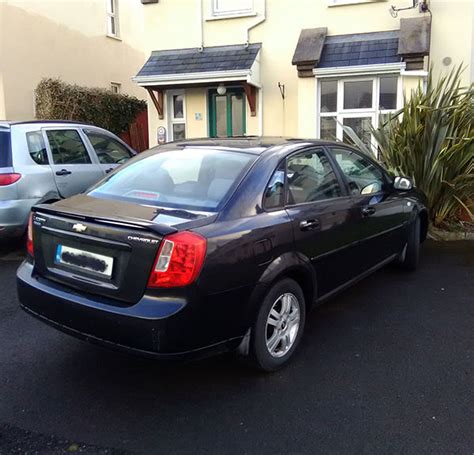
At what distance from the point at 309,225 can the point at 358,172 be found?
1252mm

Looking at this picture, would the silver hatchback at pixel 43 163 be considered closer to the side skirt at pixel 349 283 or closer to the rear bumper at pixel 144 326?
the rear bumper at pixel 144 326

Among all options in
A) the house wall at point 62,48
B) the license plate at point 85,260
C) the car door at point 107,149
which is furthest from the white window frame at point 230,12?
the license plate at point 85,260

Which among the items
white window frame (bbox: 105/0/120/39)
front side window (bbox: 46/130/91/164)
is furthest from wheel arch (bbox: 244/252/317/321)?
white window frame (bbox: 105/0/120/39)

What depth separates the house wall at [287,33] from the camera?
8.66m

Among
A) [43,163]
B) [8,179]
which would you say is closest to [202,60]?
[43,163]

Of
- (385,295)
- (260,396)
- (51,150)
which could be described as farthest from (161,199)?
(51,150)

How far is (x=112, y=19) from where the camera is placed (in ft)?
52.0

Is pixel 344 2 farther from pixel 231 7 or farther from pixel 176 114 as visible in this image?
pixel 176 114

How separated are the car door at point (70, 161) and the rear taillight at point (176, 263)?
399 cm

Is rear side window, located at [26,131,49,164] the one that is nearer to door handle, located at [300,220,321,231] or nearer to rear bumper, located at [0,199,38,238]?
rear bumper, located at [0,199,38,238]

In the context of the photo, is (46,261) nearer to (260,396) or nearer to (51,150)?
(260,396)

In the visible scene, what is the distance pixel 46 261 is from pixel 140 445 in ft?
4.25

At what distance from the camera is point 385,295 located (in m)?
4.76

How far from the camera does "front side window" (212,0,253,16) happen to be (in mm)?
9949
